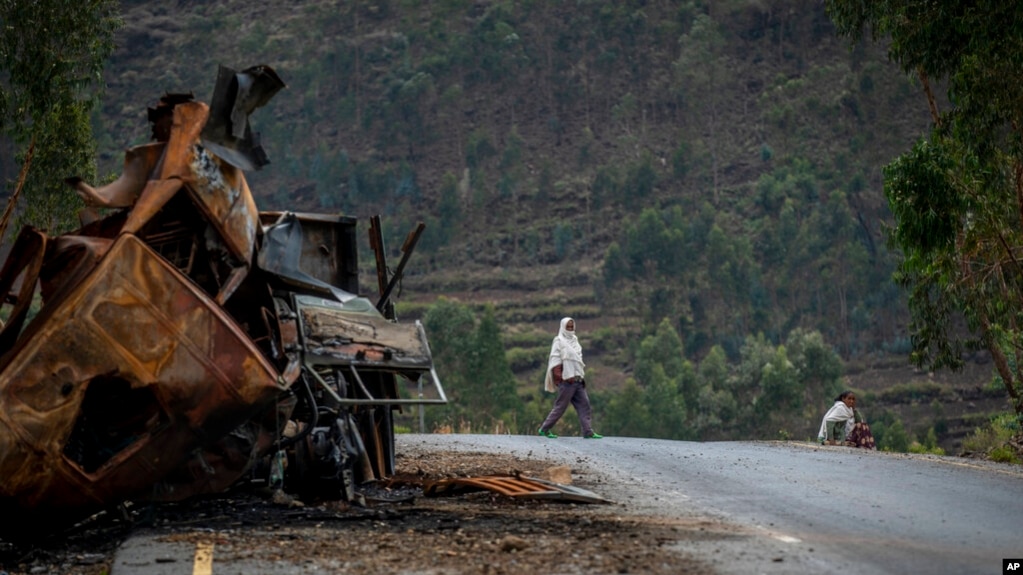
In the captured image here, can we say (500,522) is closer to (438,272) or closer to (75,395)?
(75,395)

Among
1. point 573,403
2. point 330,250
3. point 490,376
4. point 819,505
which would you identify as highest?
point 490,376

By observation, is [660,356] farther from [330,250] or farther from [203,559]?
[203,559]

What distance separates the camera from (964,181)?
2128 centimetres

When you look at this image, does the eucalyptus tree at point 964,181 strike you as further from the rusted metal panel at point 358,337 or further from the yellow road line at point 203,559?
the yellow road line at point 203,559

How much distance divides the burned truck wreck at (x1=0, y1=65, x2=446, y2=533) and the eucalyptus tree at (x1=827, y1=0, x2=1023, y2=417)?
441 inches

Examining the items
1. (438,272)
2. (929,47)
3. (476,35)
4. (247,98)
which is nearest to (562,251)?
(438,272)

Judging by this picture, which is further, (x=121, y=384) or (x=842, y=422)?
(x=842, y=422)

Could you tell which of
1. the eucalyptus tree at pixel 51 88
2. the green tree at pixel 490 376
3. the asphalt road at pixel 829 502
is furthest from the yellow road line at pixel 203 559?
the green tree at pixel 490 376

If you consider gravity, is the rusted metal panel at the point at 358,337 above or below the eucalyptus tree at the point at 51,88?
below

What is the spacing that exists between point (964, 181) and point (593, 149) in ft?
352

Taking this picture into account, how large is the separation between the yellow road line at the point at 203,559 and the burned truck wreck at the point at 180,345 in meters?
1.33

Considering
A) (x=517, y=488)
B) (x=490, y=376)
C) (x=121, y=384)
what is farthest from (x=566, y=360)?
(x=490, y=376)

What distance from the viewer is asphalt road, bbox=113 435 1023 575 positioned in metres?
8.15

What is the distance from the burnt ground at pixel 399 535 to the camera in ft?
27.1
